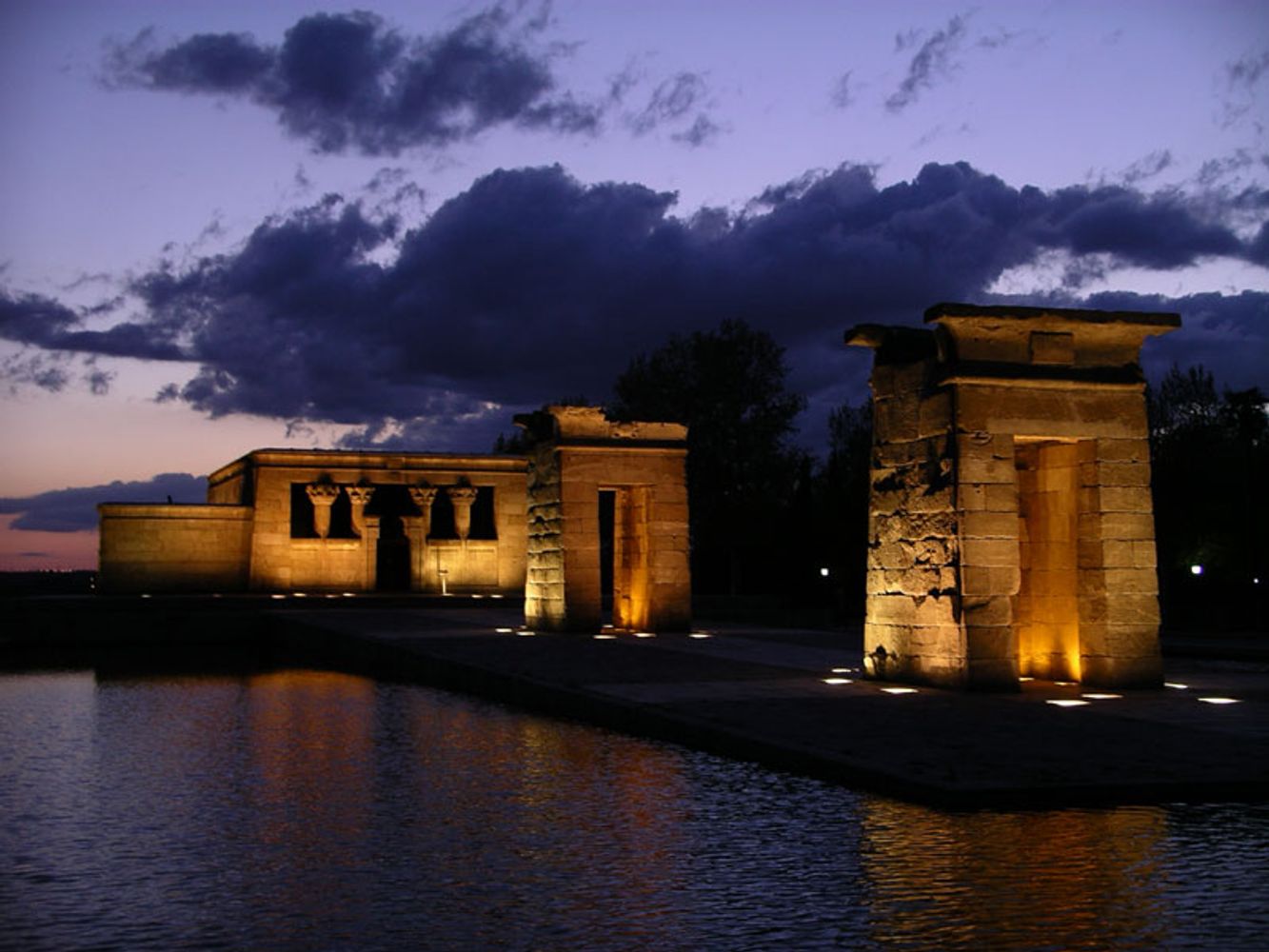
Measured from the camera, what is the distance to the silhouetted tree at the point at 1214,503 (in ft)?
128

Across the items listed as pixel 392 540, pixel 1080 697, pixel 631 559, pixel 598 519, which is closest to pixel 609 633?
pixel 631 559

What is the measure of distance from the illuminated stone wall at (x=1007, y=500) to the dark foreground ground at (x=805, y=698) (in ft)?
1.83

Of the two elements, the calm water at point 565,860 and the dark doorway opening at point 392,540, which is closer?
the calm water at point 565,860

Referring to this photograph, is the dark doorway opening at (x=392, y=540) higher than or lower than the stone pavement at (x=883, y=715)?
higher

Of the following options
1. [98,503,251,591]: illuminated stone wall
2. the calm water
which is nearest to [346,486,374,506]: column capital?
[98,503,251,591]: illuminated stone wall

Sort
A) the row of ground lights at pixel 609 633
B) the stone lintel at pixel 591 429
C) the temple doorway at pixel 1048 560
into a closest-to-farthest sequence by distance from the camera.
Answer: the temple doorway at pixel 1048 560
the row of ground lights at pixel 609 633
the stone lintel at pixel 591 429

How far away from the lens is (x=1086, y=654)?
14.9m

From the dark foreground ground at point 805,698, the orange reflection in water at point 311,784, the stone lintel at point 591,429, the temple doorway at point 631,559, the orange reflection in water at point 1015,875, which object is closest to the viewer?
the orange reflection in water at point 1015,875

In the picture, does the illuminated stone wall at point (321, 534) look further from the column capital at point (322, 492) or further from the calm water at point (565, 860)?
the calm water at point (565, 860)

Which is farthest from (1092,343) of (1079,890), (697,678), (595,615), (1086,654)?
(595,615)

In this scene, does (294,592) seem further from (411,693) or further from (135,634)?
(411,693)

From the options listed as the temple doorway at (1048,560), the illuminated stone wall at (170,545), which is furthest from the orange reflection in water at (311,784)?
the illuminated stone wall at (170,545)

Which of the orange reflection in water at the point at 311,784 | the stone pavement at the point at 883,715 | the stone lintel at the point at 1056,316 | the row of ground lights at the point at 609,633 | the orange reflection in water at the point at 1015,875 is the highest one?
the stone lintel at the point at 1056,316

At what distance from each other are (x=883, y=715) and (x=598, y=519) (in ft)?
41.5
